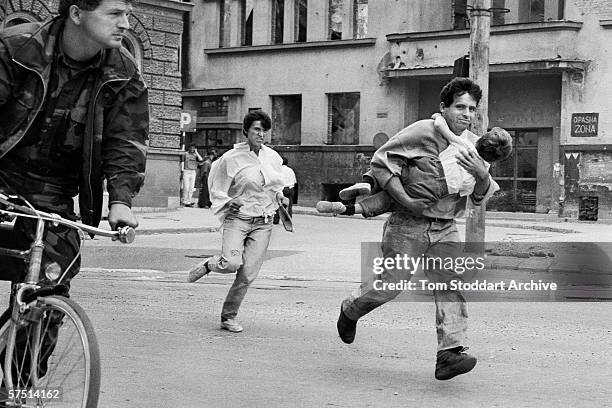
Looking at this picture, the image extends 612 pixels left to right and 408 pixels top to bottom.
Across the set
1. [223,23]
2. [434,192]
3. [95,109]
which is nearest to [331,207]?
[434,192]

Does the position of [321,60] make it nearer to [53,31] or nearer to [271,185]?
[271,185]

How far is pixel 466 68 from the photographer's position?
15383mm

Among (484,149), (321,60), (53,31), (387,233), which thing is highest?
(321,60)

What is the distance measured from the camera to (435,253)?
21.3 feet

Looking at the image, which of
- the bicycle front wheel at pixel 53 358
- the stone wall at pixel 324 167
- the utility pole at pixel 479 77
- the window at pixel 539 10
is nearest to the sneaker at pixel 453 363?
the bicycle front wheel at pixel 53 358

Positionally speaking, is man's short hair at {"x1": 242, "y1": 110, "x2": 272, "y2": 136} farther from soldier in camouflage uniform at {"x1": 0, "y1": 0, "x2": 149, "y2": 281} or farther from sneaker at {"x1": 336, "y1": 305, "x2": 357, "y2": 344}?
soldier in camouflage uniform at {"x1": 0, "y1": 0, "x2": 149, "y2": 281}

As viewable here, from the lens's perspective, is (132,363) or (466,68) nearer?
(132,363)

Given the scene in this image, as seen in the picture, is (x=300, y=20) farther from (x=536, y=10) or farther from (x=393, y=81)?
(x=536, y=10)

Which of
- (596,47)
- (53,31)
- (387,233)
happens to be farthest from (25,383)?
(596,47)

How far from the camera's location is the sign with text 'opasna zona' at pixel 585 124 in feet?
94.8

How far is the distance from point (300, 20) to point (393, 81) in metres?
4.20

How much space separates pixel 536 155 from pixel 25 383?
2789 centimetres

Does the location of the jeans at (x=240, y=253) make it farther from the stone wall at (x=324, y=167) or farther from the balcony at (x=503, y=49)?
the stone wall at (x=324, y=167)

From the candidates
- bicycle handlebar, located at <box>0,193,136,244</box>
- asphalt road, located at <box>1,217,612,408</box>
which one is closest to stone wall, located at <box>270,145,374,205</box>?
asphalt road, located at <box>1,217,612,408</box>
